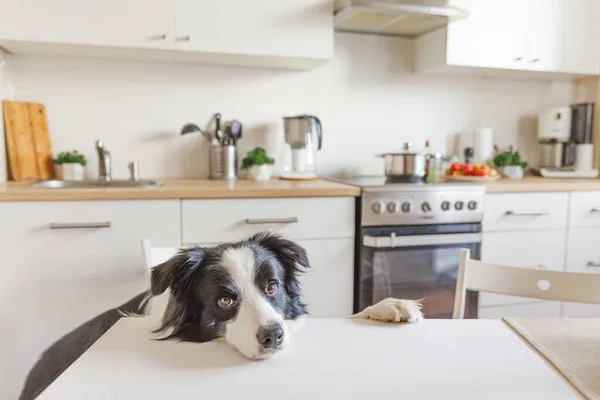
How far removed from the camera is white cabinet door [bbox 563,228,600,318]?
8.63 ft

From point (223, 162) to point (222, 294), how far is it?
5.75ft

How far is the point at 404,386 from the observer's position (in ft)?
2.62

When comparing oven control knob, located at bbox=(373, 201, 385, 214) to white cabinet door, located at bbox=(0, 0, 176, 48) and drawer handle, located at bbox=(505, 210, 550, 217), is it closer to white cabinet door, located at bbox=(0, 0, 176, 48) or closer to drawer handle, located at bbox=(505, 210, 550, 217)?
drawer handle, located at bbox=(505, 210, 550, 217)

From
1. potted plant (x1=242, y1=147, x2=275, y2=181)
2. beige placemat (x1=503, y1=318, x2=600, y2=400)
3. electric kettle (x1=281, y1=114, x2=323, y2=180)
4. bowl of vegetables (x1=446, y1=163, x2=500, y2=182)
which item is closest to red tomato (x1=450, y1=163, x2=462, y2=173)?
bowl of vegetables (x1=446, y1=163, x2=500, y2=182)

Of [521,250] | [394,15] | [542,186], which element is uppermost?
[394,15]

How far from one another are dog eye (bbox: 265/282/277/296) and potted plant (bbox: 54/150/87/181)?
5.94 ft

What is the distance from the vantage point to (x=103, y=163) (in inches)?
98.9

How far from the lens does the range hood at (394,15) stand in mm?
2383

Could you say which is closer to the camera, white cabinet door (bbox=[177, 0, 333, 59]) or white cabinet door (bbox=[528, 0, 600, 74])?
white cabinet door (bbox=[177, 0, 333, 59])

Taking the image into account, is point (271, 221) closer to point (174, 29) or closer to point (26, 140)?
point (174, 29)

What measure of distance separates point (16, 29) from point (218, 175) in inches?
43.8

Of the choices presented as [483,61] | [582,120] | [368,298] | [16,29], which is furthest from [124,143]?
[582,120]

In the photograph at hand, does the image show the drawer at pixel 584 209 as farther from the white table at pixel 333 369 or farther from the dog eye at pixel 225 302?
the dog eye at pixel 225 302

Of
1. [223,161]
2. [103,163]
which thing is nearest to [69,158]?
[103,163]
